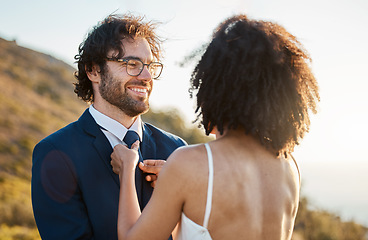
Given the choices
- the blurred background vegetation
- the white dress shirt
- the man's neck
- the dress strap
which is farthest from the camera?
the blurred background vegetation

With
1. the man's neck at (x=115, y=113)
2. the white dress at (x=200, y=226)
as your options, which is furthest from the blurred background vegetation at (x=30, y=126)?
the white dress at (x=200, y=226)

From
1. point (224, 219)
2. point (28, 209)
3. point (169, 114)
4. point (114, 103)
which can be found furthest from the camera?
point (169, 114)

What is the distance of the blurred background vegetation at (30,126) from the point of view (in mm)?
15090

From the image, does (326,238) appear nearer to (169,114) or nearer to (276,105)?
(276,105)

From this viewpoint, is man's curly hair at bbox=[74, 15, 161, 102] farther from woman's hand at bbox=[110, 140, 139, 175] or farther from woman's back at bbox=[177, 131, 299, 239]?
woman's back at bbox=[177, 131, 299, 239]

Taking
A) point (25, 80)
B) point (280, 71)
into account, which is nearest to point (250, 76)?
point (280, 71)

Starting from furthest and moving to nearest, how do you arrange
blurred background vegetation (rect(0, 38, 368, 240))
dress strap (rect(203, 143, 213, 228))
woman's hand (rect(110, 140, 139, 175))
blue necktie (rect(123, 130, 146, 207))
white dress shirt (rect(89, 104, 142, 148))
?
blurred background vegetation (rect(0, 38, 368, 240)) → white dress shirt (rect(89, 104, 142, 148)) → blue necktie (rect(123, 130, 146, 207)) → woman's hand (rect(110, 140, 139, 175)) → dress strap (rect(203, 143, 213, 228))

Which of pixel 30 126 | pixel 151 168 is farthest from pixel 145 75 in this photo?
pixel 30 126

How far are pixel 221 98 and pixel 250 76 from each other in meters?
0.17

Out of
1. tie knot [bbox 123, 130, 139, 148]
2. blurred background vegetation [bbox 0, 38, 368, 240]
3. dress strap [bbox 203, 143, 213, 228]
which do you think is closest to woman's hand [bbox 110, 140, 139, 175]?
tie knot [bbox 123, 130, 139, 148]

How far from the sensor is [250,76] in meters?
1.71

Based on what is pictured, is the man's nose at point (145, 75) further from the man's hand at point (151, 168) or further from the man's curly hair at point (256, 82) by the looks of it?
the man's curly hair at point (256, 82)

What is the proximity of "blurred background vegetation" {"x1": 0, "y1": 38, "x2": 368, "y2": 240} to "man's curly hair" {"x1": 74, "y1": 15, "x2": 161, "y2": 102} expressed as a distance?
26.5 feet

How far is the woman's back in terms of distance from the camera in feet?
5.58
